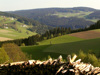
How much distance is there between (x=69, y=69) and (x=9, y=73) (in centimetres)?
165

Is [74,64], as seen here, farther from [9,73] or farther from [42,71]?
[9,73]

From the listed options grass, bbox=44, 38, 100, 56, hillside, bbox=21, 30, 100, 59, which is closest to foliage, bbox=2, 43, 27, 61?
hillside, bbox=21, 30, 100, 59

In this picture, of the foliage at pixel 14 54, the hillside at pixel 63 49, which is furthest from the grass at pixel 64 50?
the foliage at pixel 14 54

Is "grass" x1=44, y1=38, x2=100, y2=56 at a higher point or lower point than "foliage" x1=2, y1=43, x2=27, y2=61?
lower

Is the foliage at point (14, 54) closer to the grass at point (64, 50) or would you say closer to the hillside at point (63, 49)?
the grass at point (64, 50)

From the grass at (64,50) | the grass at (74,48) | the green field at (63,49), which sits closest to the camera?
the grass at (64,50)

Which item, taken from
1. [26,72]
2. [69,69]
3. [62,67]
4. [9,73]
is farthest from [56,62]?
[9,73]

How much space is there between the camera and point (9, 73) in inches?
145

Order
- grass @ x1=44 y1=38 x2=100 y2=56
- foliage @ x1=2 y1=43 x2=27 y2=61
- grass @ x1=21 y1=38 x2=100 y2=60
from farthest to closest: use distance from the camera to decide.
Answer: grass @ x1=44 y1=38 x2=100 y2=56 → grass @ x1=21 y1=38 x2=100 y2=60 → foliage @ x1=2 y1=43 x2=27 y2=61

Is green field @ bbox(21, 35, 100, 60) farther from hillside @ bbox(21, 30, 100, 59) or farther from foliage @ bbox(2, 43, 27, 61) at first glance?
foliage @ bbox(2, 43, 27, 61)

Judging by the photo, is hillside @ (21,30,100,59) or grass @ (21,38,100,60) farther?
hillside @ (21,30,100,59)

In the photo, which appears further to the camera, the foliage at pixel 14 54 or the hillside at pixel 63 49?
the hillside at pixel 63 49

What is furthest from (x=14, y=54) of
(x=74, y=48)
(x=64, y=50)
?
(x=74, y=48)

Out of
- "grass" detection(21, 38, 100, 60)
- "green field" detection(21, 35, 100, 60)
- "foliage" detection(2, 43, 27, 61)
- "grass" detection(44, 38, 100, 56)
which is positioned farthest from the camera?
"grass" detection(44, 38, 100, 56)
